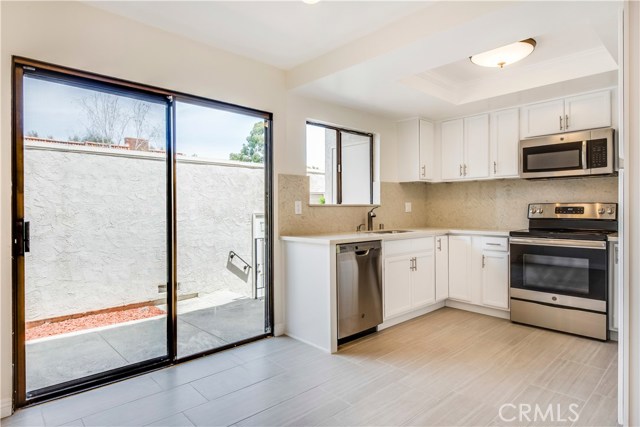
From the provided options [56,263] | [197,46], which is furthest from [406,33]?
[56,263]

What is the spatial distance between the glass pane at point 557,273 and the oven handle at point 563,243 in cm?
12

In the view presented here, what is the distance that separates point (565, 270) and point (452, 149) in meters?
1.84

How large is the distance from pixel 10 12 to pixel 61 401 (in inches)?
89.8

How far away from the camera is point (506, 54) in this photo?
2.88m

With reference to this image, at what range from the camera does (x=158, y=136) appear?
2.65 m

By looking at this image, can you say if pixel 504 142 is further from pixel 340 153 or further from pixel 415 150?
pixel 340 153

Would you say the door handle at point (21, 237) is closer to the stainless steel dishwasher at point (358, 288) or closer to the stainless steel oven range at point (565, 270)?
the stainless steel dishwasher at point (358, 288)

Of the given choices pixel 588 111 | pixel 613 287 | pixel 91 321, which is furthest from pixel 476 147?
pixel 91 321

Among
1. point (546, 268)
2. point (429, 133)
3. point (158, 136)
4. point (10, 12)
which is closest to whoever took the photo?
point (10, 12)

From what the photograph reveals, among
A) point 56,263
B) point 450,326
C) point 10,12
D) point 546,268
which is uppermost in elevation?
point 10,12

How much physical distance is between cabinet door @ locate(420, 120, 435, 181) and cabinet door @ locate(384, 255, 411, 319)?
1308mm

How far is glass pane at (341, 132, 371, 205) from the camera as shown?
4.24 m

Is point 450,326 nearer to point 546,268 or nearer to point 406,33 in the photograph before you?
point 546,268

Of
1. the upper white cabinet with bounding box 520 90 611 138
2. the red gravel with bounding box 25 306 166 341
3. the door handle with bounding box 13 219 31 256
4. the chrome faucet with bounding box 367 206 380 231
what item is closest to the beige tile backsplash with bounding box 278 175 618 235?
the chrome faucet with bounding box 367 206 380 231
